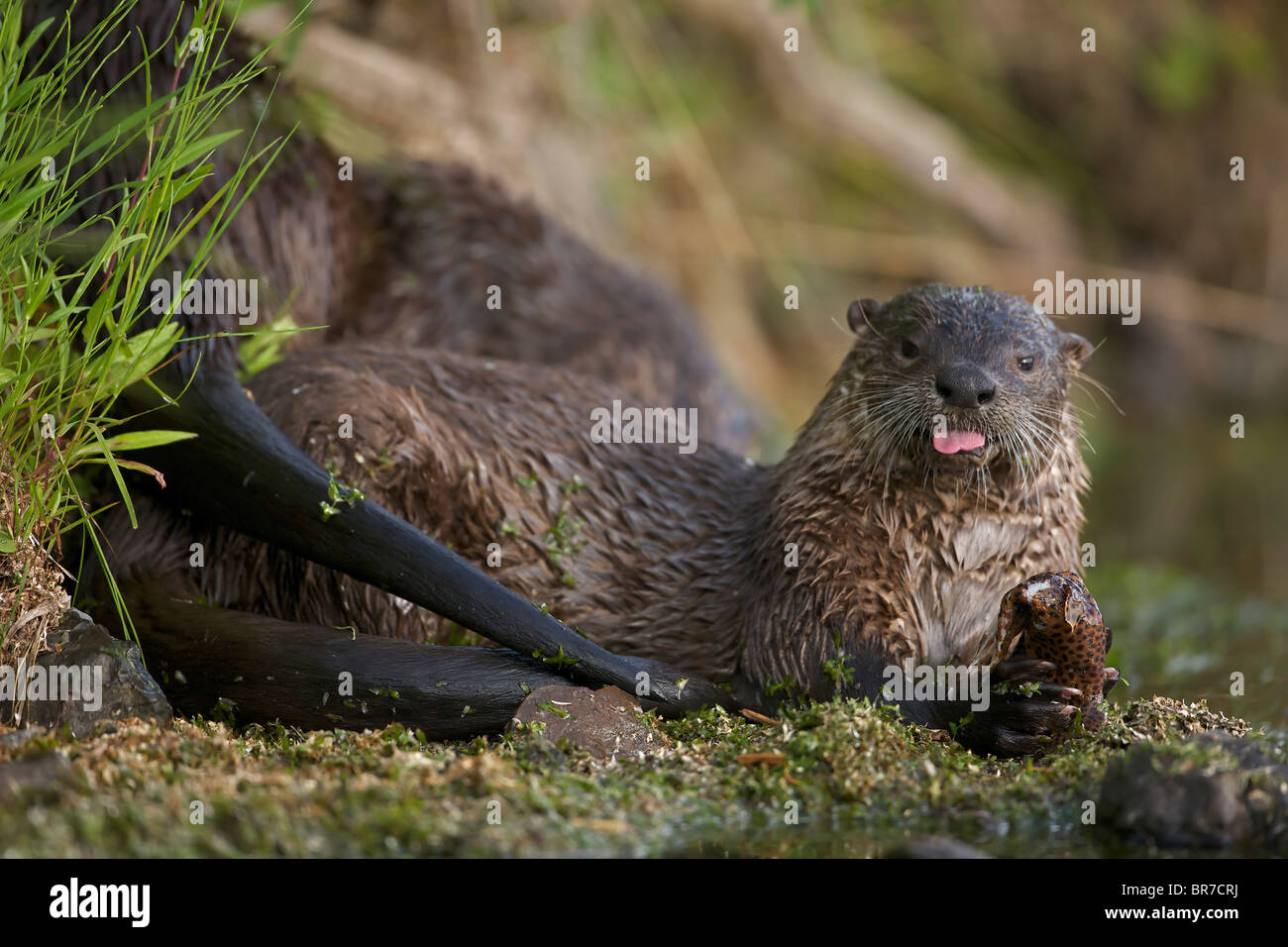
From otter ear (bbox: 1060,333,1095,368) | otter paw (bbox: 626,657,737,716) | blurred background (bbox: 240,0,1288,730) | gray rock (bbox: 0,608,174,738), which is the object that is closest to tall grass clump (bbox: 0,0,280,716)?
gray rock (bbox: 0,608,174,738)

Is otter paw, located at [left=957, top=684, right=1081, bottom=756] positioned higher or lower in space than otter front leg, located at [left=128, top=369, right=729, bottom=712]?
lower

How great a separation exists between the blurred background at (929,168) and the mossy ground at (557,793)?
2423mm

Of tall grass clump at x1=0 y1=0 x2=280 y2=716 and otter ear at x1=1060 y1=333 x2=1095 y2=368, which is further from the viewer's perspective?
otter ear at x1=1060 y1=333 x2=1095 y2=368

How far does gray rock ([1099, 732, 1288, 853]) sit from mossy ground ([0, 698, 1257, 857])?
5cm

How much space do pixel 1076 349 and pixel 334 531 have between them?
4.96 ft

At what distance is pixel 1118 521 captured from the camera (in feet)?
20.5

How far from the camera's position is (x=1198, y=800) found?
2.01 metres

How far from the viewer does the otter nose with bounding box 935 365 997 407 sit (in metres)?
2.67

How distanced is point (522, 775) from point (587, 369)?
226 centimetres

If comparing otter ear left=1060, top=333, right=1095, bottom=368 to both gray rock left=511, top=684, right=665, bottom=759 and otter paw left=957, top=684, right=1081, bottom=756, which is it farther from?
gray rock left=511, top=684, right=665, bottom=759

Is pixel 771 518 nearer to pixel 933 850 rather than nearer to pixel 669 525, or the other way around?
pixel 669 525

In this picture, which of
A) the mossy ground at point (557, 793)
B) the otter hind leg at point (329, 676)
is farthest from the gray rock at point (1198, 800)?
the otter hind leg at point (329, 676)

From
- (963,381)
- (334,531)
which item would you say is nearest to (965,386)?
(963,381)
